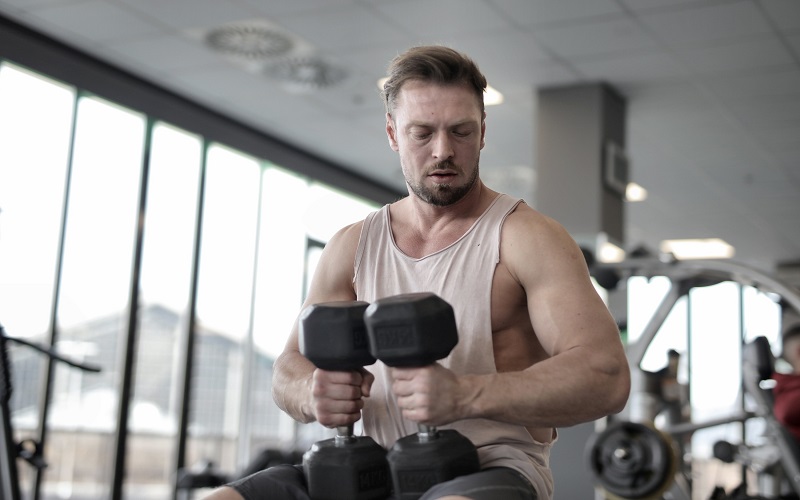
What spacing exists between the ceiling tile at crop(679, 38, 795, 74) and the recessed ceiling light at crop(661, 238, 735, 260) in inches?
194

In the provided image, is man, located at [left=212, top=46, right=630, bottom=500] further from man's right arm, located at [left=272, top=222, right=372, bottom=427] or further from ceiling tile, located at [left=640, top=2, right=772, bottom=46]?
ceiling tile, located at [left=640, top=2, right=772, bottom=46]

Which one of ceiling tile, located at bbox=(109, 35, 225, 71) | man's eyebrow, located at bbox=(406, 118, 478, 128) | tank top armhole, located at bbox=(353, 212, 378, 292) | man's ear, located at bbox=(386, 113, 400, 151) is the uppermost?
ceiling tile, located at bbox=(109, 35, 225, 71)

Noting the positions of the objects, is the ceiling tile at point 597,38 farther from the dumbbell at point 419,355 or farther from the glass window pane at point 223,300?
the dumbbell at point 419,355

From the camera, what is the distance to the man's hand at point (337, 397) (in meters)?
1.30

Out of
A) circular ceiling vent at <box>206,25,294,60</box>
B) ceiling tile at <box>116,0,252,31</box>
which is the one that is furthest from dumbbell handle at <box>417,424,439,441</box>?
circular ceiling vent at <box>206,25,294,60</box>

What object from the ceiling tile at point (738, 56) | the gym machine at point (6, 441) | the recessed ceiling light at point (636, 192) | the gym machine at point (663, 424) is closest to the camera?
the gym machine at point (6, 441)

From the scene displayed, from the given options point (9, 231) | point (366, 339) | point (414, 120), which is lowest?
point (366, 339)

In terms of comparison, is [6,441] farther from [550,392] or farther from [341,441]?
[550,392]

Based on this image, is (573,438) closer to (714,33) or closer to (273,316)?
(714,33)

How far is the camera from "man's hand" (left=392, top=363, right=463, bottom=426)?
1204mm

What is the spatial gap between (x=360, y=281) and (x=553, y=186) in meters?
3.77

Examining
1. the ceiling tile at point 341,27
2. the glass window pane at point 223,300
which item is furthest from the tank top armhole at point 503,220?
the glass window pane at point 223,300

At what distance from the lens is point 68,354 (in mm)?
4820

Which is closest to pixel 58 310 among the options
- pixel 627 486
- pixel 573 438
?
pixel 573 438
